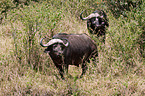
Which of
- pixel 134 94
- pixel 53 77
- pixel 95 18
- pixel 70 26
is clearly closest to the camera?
pixel 134 94

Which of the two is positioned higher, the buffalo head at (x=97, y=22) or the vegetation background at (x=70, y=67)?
the buffalo head at (x=97, y=22)

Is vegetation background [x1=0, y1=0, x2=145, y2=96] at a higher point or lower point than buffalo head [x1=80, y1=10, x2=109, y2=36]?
lower

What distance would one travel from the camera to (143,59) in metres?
5.65

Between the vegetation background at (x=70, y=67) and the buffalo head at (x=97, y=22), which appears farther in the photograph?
the buffalo head at (x=97, y=22)

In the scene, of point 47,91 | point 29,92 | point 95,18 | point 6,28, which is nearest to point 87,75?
point 47,91

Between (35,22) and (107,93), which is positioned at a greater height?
(35,22)

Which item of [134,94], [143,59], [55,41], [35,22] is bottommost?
[134,94]

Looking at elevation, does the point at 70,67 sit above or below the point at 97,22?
below

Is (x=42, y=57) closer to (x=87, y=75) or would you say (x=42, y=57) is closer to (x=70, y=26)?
(x=87, y=75)

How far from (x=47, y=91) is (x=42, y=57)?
4.56 feet

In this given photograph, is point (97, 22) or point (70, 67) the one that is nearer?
point (70, 67)

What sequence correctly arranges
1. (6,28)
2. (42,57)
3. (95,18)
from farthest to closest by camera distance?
(6,28) → (95,18) → (42,57)

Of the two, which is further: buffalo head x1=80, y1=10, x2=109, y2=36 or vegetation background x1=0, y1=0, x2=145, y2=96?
buffalo head x1=80, y1=10, x2=109, y2=36

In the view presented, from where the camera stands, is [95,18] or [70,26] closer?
[95,18]
